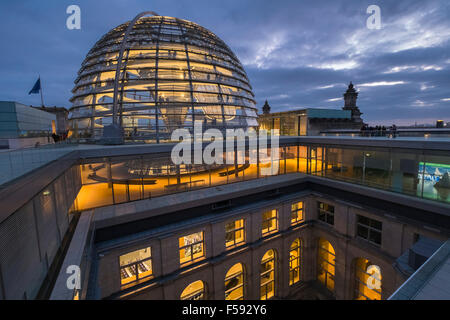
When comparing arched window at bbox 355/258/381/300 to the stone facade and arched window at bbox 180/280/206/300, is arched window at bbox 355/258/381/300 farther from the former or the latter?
arched window at bbox 180/280/206/300

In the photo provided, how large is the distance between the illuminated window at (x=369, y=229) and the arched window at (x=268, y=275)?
7487 millimetres

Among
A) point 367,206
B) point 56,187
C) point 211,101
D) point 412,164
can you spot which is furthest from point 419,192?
point 56,187

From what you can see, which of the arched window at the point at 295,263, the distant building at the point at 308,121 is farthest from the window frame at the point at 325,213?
the distant building at the point at 308,121

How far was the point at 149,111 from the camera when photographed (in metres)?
18.1

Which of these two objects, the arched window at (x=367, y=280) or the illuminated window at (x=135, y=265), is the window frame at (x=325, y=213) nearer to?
the arched window at (x=367, y=280)

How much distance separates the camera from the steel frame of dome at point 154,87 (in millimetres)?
18203

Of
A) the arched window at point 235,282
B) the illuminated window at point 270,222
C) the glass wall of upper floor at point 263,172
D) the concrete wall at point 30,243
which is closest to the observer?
the concrete wall at point 30,243

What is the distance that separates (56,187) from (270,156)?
54.8 feet

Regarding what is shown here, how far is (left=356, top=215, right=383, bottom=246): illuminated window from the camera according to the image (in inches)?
649

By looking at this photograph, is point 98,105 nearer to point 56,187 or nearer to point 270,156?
point 56,187

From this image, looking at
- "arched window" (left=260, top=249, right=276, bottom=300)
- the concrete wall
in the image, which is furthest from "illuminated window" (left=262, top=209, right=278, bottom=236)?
the concrete wall

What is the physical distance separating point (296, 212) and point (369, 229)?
5833 mm

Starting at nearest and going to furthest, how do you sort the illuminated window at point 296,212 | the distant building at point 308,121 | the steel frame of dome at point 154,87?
the steel frame of dome at point 154,87, the illuminated window at point 296,212, the distant building at point 308,121

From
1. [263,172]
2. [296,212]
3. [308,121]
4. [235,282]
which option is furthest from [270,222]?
[308,121]
